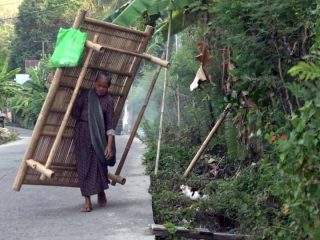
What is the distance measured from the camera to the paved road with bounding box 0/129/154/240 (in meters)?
6.60

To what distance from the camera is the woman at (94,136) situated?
7.68m

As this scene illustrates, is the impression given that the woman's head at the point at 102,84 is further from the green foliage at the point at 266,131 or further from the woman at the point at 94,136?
the green foliage at the point at 266,131

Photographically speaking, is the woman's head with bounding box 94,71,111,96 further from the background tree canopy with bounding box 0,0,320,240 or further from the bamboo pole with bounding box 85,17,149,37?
the background tree canopy with bounding box 0,0,320,240

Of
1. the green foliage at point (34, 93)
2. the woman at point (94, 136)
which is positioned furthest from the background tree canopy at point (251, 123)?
the green foliage at point (34, 93)

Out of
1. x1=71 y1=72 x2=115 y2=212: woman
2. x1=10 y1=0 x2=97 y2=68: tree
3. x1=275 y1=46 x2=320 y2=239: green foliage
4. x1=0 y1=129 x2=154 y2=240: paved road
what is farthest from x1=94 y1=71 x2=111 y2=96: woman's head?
x1=10 y1=0 x2=97 y2=68: tree

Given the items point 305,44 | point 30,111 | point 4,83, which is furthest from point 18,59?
point 305,44

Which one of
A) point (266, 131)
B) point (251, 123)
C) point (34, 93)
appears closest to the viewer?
point (266, 131)

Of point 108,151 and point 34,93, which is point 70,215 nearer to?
point 108,151

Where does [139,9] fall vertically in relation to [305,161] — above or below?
above

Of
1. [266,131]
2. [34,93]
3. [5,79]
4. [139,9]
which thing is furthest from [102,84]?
[34,93]

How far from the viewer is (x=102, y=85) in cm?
775

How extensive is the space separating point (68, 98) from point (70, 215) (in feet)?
4.29

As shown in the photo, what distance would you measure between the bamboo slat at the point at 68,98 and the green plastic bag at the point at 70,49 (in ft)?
0.39

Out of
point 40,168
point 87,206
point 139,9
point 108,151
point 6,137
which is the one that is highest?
point 139,9
